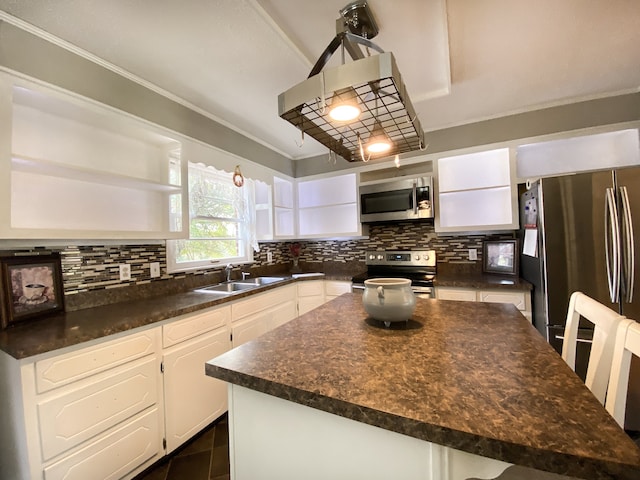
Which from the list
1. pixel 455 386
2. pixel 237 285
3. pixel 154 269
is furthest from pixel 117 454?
pixel 455 386

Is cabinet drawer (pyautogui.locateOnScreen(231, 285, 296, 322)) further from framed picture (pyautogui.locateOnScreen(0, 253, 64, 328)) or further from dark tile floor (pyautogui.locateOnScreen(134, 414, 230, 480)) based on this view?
framed picture (pyautogui.locateOnScreen(0, 253, 64, 328))

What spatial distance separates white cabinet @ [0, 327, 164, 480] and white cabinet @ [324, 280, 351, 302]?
5.75 ft

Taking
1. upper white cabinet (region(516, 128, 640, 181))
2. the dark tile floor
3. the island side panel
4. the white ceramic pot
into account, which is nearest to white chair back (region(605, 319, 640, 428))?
the island side panel

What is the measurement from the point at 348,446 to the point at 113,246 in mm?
1891

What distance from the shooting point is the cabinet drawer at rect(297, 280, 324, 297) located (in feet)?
9.53

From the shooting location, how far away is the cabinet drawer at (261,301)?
2053 millimetres

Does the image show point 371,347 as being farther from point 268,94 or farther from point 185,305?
A: point 268,94

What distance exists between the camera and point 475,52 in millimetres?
1679

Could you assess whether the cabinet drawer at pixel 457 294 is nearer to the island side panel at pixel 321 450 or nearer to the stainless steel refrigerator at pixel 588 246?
the stainless steel refrigerator at pixel 588 246

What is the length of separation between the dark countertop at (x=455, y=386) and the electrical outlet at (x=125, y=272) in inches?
53.8

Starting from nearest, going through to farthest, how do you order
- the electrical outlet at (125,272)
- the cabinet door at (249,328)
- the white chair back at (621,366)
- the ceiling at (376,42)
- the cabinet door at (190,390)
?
1. the white chair back at (621,366)
2. the ceiling at (376,42)
3. the cabinet door at (190,390)
4. the electrical outlet at (125,272)
5. the cabinet door at (249,328)

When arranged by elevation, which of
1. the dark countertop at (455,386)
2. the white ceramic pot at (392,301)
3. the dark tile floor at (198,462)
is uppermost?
the white ceramic pot at (392,301)

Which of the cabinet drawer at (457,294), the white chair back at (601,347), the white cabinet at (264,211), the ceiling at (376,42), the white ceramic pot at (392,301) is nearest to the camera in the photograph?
the white chair back at (601,347)

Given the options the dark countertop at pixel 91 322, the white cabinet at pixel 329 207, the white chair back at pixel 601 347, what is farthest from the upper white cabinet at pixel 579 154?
the dark countertop at pixel 91 322
